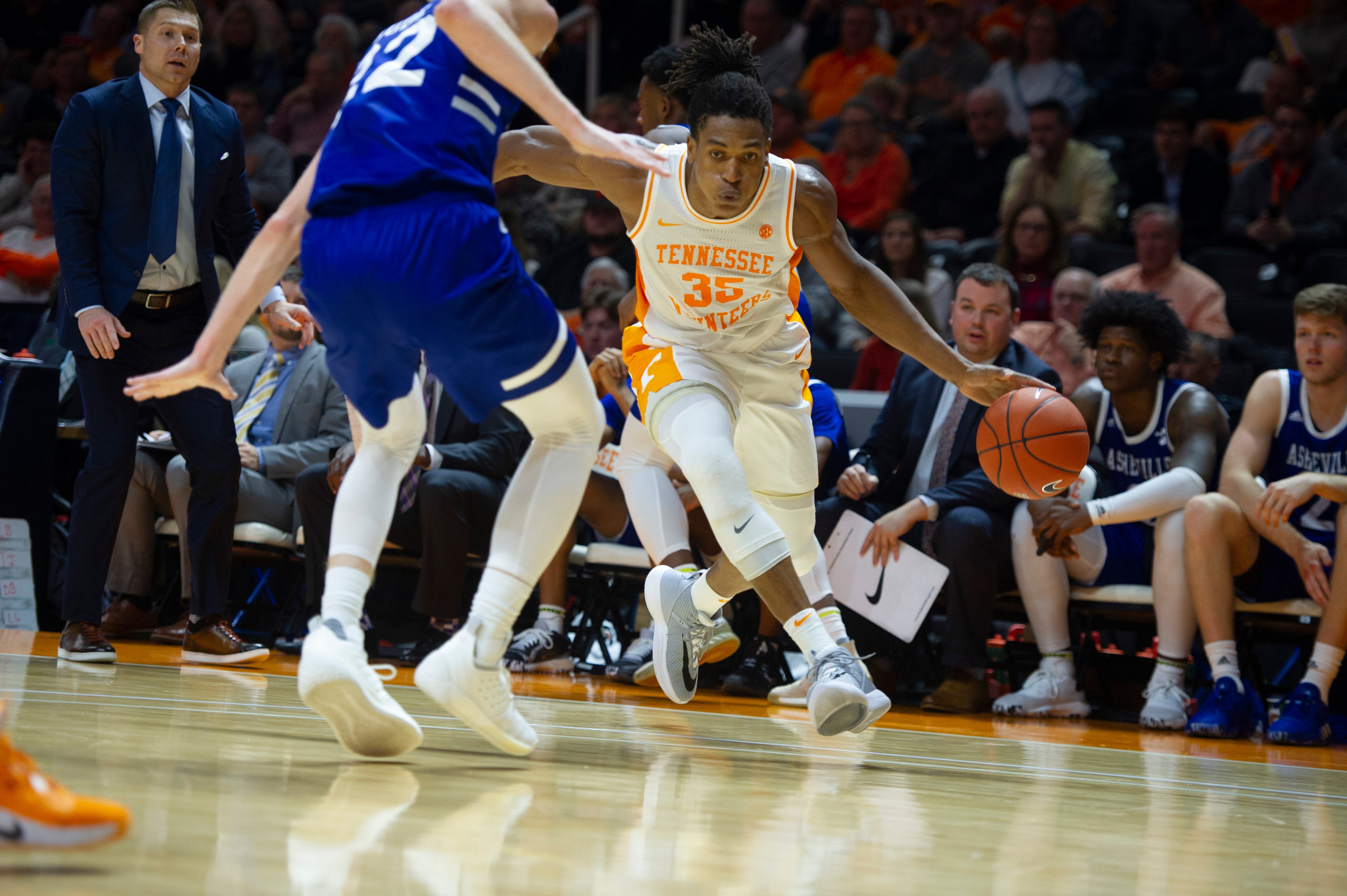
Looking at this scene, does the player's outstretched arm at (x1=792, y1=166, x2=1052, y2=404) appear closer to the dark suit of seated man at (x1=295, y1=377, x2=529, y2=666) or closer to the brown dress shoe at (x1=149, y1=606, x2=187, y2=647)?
the dark suit of seated man at (x1=295, y1=377, x2=529, y2=666)

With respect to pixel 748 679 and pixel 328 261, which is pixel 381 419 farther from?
pixel 748 679

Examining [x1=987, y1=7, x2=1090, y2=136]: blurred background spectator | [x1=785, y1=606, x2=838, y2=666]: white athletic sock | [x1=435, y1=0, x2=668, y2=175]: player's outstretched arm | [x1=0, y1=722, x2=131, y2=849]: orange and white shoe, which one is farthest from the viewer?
[x1=987, y1=7, x2=1090, y2=136]: blurred background spectator

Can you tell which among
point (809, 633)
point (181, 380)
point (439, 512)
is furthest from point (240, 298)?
point (439, 512)

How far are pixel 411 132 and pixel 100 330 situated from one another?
2.10m

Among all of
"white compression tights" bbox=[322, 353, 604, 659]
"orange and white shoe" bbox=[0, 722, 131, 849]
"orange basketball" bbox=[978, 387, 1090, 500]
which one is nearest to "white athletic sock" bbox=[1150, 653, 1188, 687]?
"orange basketball" bbox=[978, 387, 1090, 500]

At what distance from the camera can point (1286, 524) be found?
15.5 feet

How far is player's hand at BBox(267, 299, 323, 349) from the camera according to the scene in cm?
368

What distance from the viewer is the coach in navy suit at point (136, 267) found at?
14.0ft

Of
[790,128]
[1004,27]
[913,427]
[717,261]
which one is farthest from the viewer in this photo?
[1004,27]

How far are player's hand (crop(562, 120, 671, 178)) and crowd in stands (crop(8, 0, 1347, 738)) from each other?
3.22 ft

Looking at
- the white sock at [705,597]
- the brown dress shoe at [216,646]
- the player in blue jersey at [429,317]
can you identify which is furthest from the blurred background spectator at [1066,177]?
the player in blue jersey at [429,317]

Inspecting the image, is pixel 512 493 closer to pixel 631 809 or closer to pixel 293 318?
pixel 631 809

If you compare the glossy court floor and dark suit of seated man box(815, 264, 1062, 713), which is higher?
dark suit of seated man box(815, 264, 1062, 713)

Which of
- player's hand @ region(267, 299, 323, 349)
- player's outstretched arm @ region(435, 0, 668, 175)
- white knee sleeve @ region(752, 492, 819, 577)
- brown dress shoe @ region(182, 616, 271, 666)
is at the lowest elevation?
brown dress shoe @ region(182, 616, 271, 666)
